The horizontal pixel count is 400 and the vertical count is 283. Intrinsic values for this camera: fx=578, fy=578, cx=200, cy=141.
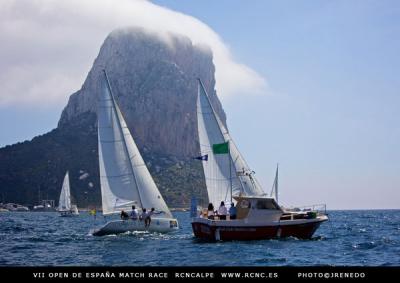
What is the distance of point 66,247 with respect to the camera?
37.4m

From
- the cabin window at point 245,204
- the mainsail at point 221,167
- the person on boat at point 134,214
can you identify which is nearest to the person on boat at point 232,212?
the cabin window at point 245,204

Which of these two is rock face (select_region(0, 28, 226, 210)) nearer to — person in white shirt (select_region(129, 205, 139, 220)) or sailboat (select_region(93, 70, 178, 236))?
sailboat (select_region(93, 70, 178, 236))

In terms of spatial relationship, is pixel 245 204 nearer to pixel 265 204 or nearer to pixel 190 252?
pixel 265 204

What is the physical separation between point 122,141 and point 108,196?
495 centimetres

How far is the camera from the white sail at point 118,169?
4838cm

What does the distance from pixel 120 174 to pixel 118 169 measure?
1.53ft

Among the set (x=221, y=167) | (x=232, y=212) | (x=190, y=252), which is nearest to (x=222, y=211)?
(x=232, y=212)

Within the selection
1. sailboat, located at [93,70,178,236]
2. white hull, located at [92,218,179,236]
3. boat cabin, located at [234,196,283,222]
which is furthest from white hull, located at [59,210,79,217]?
boat cabin, located at [234,196,283,222]

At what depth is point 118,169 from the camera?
161 ft

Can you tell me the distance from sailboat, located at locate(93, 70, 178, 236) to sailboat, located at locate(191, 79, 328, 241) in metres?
7.57

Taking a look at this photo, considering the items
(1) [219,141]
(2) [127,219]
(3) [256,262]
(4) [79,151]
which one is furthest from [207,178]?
(4) [79,151]

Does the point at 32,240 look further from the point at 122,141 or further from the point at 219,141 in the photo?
the point at 219,141

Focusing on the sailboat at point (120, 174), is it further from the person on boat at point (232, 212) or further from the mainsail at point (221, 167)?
the person on boat at point (232, 212)

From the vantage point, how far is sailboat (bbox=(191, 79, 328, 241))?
39562 mm
